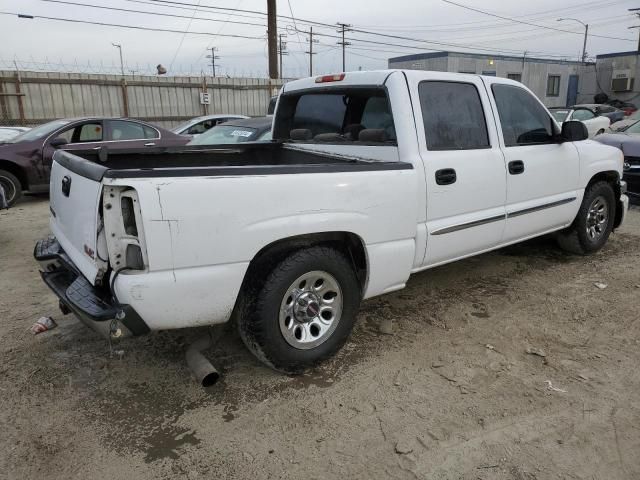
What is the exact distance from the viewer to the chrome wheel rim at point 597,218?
5.71m

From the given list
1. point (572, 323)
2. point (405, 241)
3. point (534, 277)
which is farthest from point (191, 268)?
point (534, 277)

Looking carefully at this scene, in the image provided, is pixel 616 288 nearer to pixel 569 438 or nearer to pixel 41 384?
pixel 569 438

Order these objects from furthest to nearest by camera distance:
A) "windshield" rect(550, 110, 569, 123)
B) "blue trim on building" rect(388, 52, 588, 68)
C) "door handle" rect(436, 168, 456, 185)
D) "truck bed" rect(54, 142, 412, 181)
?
"blue trim on building" rect(388, 52, 588, 68) < "windshield" rect(550, 110, 569, 123) < "door handle" rect(436, 168, 456, 185) < "truck bed" rect(54, 142, 412, 181)

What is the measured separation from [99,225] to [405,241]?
1977 millimetres

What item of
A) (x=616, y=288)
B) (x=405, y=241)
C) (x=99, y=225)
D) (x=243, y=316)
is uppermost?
(x=99, y=225)

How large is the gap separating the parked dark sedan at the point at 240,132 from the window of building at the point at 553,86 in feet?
133

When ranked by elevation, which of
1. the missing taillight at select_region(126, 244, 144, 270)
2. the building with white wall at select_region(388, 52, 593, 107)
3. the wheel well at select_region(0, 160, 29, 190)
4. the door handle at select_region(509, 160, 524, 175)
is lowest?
the wheel well at select_region(0, 160, 29, 190)

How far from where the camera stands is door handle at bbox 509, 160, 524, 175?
4.40 metres

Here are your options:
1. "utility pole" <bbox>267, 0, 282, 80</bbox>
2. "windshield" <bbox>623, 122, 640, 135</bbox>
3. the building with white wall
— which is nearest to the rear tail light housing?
"windshield" <bbox>623, 122, 640, 135</bbox>

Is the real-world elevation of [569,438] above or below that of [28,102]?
below

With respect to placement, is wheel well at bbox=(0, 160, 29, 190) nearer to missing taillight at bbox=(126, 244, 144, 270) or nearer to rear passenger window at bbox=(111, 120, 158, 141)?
rear passenger window at bbox=(111, 120, 158, 141)

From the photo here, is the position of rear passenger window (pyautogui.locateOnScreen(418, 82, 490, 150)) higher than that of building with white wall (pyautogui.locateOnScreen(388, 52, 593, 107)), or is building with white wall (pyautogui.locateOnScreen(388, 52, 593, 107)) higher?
building with white wall (pyautogui.locateOnScreen(388, 52, 593, 107))

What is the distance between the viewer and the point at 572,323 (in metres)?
4.20

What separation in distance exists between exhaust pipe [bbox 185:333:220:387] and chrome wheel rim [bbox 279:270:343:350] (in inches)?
19.3
